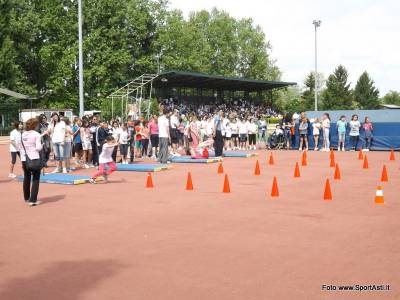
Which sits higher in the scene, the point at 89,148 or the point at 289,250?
the point at 89,148

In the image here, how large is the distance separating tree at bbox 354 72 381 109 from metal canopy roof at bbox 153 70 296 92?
33581mm

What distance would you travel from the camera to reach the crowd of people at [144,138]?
13539 millimetres

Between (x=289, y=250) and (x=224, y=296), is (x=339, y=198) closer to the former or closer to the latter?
(x=289, y=250)

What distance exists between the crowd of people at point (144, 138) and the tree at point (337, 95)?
167 ft

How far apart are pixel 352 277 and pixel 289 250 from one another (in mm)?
1254

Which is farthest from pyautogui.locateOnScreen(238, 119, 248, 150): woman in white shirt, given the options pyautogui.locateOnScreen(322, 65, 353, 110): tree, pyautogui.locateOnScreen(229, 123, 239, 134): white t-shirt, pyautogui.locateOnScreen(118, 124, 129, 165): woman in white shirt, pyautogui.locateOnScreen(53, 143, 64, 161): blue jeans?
pyautogui.locateOnScreen(322, 65, 353, 110): tree

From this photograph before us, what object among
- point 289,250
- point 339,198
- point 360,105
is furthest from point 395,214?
point 360,105

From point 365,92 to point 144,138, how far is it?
79.8 meters

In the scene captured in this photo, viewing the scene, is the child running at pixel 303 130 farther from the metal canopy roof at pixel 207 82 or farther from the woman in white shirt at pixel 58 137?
the metal canopy roof at pixel 207 82

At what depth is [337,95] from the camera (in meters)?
79.9

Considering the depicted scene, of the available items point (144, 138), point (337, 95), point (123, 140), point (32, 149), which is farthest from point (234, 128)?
point (337, 95)

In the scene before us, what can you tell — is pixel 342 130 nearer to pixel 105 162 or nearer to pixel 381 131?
Result: pixel 381 131

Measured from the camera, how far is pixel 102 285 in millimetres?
5402

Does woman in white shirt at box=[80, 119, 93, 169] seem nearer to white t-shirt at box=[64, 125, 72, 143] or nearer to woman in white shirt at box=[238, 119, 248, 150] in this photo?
white t-shirt at box=[64, 125, 72, 143]
